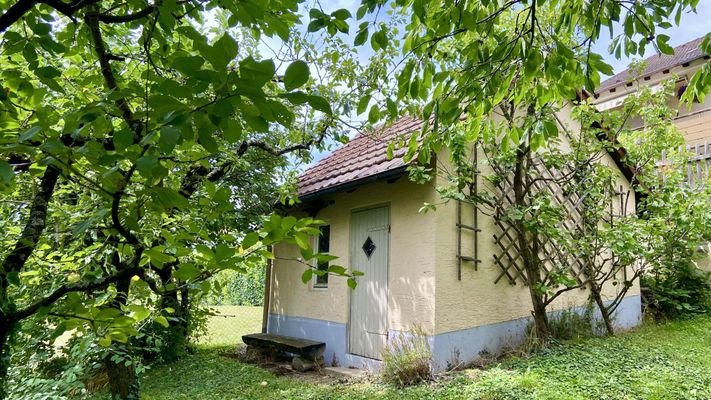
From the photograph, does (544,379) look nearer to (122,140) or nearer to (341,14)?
(341,14)

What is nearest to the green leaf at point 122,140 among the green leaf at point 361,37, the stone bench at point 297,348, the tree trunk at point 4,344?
the tree trunk at point 4,344

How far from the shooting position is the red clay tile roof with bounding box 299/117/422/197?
19.9ft

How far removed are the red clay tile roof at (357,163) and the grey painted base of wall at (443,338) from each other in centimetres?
236

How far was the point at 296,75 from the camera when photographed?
833 mm

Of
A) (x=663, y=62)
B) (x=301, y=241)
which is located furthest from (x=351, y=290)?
(x=663, y=62)

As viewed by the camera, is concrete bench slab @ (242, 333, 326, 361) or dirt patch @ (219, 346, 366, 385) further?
concrete bench slab @ (242, 333, 326, 361)

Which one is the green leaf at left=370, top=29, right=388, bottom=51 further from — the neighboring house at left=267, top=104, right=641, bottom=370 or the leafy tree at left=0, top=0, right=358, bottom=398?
the neighboring house at left=267, top=104, right=641, bottom=370

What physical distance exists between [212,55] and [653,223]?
299 inches

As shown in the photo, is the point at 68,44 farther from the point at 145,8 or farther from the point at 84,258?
the point at 84,258

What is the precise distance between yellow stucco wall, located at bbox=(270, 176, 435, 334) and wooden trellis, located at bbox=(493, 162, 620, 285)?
1.27 meters

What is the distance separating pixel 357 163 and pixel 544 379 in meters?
4.18

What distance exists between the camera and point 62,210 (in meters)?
2.44

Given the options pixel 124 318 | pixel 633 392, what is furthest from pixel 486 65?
pixel 633 392

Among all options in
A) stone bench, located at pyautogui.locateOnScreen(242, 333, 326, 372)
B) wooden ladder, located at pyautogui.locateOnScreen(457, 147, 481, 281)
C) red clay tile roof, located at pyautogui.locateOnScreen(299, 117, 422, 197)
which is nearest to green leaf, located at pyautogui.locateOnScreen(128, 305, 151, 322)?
red clay tile roof, located at pyautogui.locateOnScreen(299, 117, 422, 197)
